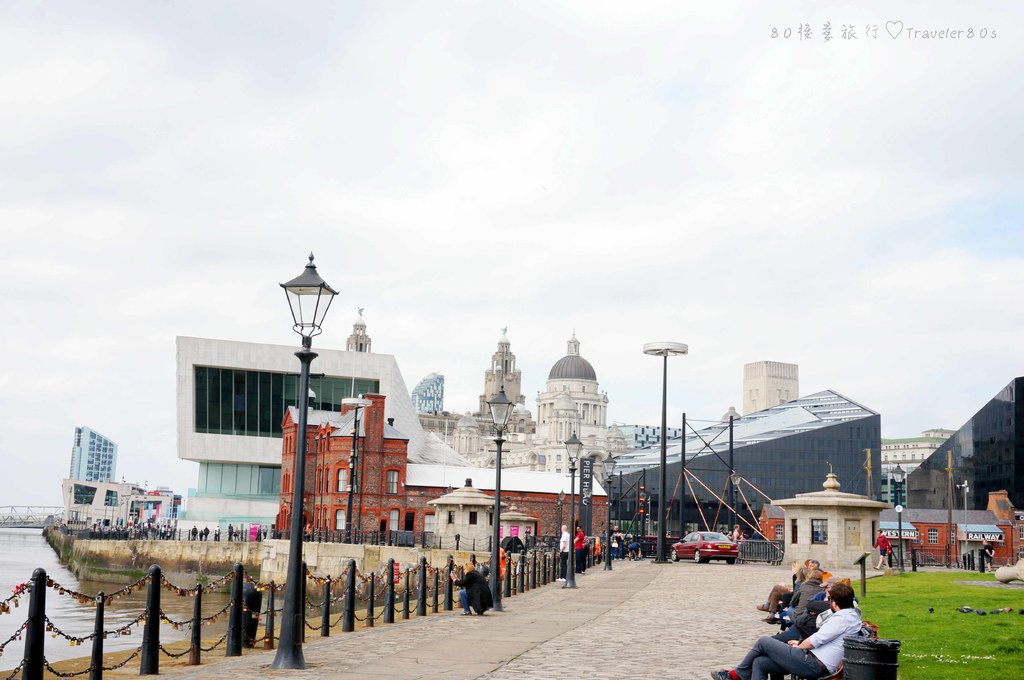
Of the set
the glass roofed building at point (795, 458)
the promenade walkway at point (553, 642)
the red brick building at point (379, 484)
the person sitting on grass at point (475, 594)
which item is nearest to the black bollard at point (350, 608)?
the promenade walkway at point (553, 642)

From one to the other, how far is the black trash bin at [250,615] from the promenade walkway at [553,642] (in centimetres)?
83

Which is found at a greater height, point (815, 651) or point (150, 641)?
point (815, 651)

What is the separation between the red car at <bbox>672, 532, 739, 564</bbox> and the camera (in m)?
41.5

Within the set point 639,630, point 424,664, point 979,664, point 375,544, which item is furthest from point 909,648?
point 375,544

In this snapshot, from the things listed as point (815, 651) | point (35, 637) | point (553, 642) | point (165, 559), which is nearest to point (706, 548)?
point (553, 642)

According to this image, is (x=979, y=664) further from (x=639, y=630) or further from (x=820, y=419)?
(x=820, y=419)

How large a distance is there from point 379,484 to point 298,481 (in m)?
57.2

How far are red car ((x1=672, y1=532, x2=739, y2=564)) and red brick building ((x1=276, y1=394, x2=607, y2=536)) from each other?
87.0 feet

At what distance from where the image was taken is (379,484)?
70312mm

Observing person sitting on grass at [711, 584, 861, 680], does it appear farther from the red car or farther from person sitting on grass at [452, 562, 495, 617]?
the red car

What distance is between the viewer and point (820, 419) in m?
120

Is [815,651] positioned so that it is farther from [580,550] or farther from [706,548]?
[706,548]

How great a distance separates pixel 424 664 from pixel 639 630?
5378 millimetres

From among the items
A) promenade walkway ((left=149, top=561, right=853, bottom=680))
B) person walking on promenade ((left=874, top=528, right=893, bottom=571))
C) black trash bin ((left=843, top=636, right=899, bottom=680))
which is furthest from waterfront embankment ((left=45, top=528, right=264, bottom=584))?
black trash bin ((left=843, top=636, right=899, bottom=680))
